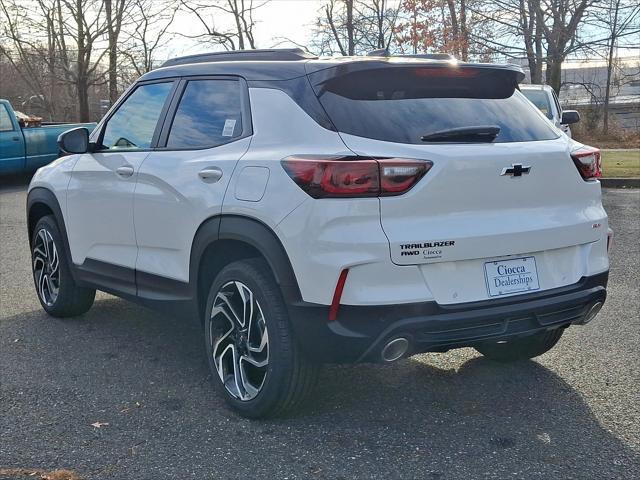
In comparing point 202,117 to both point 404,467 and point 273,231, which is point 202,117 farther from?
point 404,467

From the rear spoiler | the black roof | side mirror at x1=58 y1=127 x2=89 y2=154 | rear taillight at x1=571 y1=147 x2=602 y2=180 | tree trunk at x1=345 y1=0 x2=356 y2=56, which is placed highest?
tree trunk at x1=345 y1=0 x2=356 y2=56

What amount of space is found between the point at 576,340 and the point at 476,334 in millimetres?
1919

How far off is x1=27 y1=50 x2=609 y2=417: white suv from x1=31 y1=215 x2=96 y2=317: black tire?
1.35m

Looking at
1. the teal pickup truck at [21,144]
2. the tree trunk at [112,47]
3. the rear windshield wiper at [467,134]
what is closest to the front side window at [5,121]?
the teal pickup truck at [21,144]

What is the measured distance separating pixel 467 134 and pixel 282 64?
1.00 meters

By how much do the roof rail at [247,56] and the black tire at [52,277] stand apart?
1.58m

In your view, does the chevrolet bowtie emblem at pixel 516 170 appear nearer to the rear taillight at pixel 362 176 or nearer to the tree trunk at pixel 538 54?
the rear taillight at pixel 362 176

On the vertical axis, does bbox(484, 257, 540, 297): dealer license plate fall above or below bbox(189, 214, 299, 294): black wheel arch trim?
below

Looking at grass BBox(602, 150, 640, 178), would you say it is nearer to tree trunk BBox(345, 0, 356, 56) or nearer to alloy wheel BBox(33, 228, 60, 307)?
tree trunk BBox(345, 0, 356, 56)

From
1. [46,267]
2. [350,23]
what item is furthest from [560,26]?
[46,267]

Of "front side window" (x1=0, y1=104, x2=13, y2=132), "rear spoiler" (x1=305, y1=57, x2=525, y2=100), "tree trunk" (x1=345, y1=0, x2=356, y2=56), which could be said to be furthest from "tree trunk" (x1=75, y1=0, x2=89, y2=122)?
"rear spoiler" (x1=305, y1=57, x2=525, y2=100)

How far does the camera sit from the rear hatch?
3.32m

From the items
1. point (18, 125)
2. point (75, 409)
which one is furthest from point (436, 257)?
point (18, 125)

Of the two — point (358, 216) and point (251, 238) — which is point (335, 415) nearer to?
point (251, 238)
